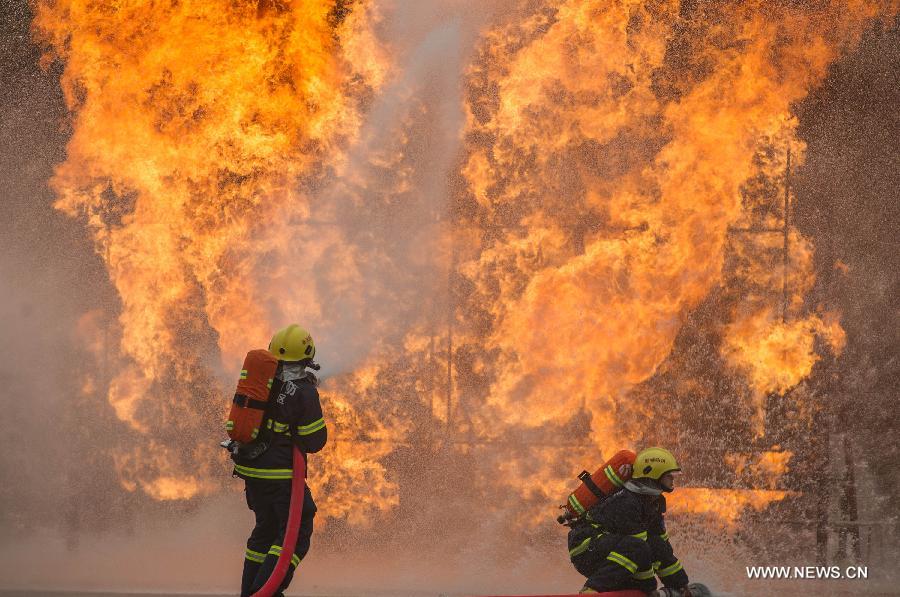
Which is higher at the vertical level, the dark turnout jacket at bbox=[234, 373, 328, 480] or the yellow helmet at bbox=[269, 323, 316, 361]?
the yellow helmet at bbox=[269, 323, 316, 361]

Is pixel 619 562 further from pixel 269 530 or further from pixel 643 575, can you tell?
pixel 269 530

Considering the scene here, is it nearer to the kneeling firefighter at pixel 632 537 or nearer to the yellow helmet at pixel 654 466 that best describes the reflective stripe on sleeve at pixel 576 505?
the kneeling firefighter at pixel 632 537

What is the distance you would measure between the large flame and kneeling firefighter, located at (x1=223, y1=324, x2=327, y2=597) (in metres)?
4.41

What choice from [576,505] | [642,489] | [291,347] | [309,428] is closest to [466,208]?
[291,347]

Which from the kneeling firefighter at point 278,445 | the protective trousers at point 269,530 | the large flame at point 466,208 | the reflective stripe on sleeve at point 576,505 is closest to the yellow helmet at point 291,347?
the kneeling firefighter at point 278,445

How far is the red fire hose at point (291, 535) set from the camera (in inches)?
221

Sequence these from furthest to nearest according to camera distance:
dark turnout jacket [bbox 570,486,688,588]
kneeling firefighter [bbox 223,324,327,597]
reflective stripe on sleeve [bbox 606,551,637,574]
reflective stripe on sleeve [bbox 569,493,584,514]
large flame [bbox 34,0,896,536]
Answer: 1. large flame [bbox 34,0,896,536]
2. kneeling firefighter [bbox 223,324,327,597]
3. reflective stripe on sleeve [bbox 569,493,584,514]
4. dark turnout jacket [bbox 570,486,688,588]
5. reflective stripe on sleeve [bbox 606,551,637,574]

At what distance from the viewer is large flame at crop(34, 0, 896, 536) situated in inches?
402

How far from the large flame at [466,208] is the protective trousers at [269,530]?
4.45 meters

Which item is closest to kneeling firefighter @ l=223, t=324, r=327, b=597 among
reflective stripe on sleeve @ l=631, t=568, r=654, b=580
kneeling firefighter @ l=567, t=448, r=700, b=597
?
kneeling firefighter @ l=567, t=448, r=700, b=597

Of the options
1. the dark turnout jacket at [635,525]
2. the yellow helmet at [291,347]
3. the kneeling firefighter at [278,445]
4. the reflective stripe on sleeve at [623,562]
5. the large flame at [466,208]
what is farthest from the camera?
the large flame at [466,208]

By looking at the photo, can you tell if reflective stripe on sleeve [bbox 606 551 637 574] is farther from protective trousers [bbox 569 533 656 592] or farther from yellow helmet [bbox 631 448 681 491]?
yellow helmet [bbox 631 448 681 491]

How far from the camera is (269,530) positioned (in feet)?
19.3

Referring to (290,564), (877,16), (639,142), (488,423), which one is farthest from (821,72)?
(290,564)
